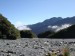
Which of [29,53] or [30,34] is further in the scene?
[30,34]

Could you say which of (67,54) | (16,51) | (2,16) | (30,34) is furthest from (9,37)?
(67,54)

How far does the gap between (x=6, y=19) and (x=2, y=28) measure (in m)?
1.02

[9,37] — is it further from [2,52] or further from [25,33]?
[2,52]

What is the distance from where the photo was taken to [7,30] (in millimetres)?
19469

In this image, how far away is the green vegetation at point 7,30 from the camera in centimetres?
1928

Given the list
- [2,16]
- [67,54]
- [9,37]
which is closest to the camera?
[67,54]

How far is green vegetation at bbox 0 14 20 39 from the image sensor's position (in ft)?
63.3

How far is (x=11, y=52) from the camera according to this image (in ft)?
37.1

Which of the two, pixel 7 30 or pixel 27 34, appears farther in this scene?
pixel 27 34

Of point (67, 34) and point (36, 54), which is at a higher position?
point (67, 34)

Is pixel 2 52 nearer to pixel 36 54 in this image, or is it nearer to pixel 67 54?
pixel 36 54

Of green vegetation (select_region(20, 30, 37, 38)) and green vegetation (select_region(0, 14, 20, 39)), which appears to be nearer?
green vegetation (select_region(0, 14, 20, 39))

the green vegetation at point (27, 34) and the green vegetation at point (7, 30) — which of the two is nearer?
the green vegetation at point (7, 30)

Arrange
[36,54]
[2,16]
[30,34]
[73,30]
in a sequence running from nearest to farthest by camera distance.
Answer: [36,54] < [2,16] < [30,34] < [73,30]
